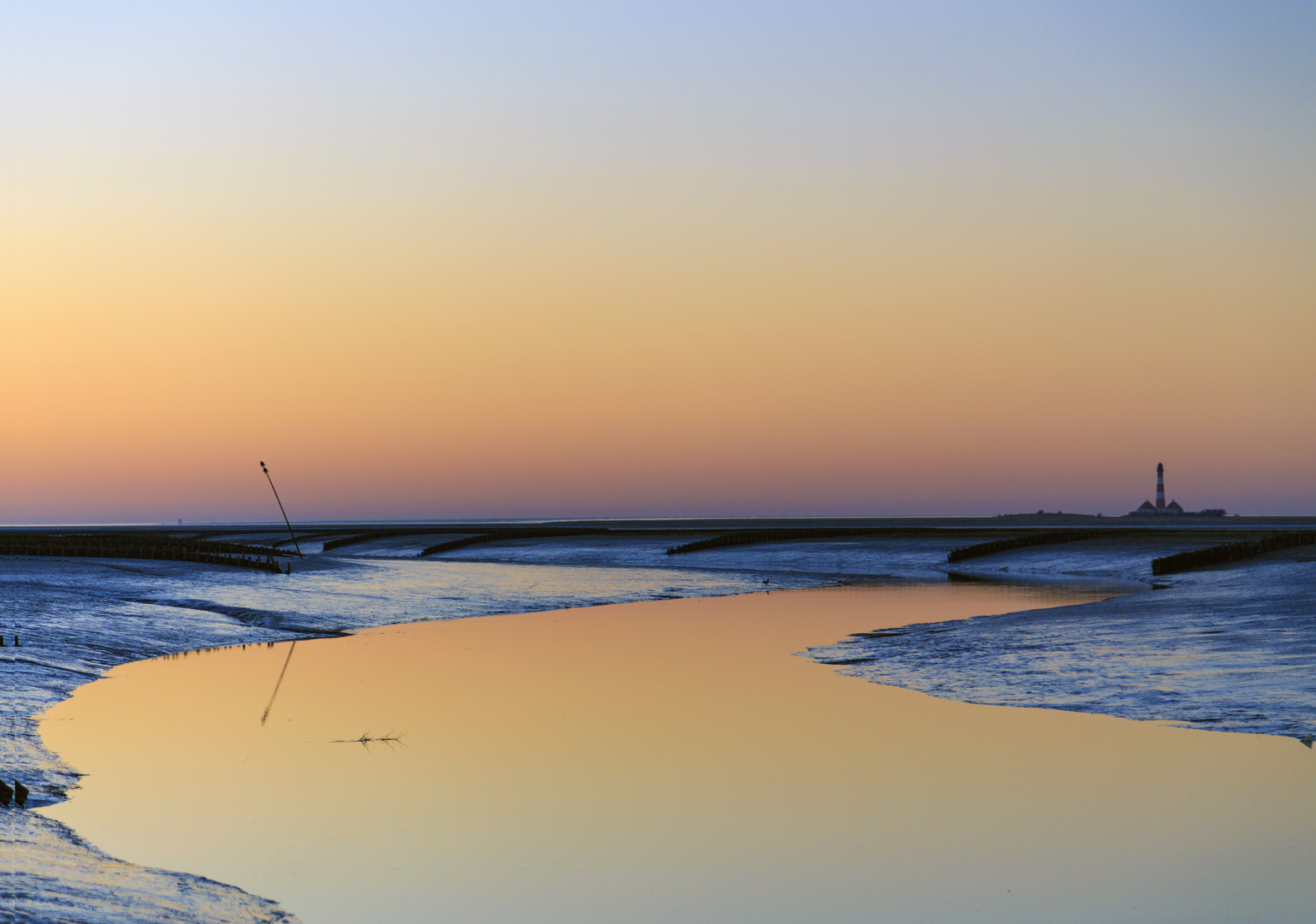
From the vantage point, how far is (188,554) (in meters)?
46.3

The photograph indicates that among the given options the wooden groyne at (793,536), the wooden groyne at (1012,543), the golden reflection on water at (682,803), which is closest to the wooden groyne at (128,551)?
the golden reflection on water at (682,803)

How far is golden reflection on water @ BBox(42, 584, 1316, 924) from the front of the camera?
812 cm

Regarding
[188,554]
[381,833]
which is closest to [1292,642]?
[381,833]

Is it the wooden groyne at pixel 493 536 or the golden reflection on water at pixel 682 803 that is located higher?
the wooden groyne at pixel 493 536

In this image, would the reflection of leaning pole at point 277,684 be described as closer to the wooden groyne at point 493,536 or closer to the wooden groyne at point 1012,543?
the wooden groyne at point 1012,543

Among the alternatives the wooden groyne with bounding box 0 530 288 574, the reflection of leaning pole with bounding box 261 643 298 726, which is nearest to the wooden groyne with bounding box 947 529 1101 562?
the wooden groyne with bounding box 0 530 288 574

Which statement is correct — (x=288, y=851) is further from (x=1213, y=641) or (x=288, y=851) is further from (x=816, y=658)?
(x=1213, y=641)

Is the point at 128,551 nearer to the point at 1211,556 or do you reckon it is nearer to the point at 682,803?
the point at 682,803

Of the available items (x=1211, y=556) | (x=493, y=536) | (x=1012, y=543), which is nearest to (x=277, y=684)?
(x=1211, y=556)

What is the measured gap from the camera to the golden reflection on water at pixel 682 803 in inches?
320

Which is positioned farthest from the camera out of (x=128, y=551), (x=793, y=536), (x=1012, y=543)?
(x=793, y=536)

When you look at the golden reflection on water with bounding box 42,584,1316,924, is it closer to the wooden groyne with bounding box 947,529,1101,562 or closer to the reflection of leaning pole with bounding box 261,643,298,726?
the reflection of leaning pole with bounding box 261,643,298,726

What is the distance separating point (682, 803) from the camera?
10.7 m

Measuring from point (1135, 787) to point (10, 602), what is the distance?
25.2 metres
